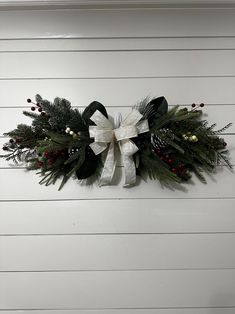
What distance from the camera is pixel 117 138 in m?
1.02

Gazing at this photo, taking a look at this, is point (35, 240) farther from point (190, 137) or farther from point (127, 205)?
point (190, 137)

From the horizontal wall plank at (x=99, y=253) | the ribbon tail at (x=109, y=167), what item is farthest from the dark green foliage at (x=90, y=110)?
the horizontal wall plank at (x=99, y=253)

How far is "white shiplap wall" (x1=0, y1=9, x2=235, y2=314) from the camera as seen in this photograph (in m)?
1.08
